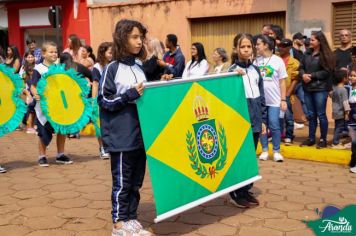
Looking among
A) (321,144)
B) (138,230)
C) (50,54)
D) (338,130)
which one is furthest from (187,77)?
(338,130)

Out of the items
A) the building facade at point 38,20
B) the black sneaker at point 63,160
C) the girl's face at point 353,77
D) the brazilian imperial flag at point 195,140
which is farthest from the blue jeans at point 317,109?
the building facade at point 38,20

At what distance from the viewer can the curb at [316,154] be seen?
22.5 feet

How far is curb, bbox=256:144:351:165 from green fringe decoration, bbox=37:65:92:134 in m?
2.76

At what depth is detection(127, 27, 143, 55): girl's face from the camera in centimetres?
385

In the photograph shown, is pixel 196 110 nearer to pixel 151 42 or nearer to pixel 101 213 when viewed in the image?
pixel 101 213

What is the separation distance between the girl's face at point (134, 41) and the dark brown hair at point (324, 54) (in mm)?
4134

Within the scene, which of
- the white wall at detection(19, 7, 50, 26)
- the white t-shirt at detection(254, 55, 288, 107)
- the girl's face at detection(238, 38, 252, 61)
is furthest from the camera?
the white wall at detection(19, 7, 50, 26)

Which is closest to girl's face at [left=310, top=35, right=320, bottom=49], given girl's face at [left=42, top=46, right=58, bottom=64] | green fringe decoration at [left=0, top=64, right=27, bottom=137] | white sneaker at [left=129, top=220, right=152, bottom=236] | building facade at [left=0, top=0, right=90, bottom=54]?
girl's face at [left=42, top=46, right=58, bottom=64]

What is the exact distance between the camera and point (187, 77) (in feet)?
19.3

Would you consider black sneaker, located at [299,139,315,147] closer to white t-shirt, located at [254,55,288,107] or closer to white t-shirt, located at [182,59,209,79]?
white t-shirt, located at [254,55,288,107]

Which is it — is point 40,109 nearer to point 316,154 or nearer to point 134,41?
point 134,41

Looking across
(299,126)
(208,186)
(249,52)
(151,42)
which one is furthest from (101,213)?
(299,126)

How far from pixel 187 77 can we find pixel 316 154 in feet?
8.26

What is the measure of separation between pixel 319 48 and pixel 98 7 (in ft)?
27.3
